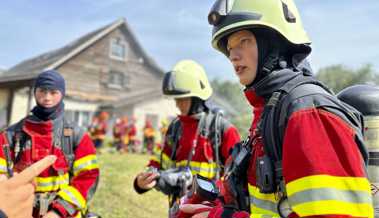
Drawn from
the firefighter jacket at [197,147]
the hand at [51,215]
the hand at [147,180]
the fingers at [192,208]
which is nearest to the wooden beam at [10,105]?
the firefighter jacket at [197,147]

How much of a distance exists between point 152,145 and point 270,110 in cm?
1805

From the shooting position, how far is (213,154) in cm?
358

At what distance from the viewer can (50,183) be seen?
10.5 ft

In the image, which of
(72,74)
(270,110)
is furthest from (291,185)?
Result: (72,74)

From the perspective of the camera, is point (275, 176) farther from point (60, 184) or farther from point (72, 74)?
point (72, 74)

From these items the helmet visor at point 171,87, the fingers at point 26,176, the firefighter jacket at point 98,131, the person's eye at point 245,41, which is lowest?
the firefighter jacket at point 98,131

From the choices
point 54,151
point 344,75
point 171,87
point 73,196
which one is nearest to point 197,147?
point 171,87

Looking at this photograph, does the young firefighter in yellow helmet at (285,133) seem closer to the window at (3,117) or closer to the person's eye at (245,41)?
the person's eye at (245,41)

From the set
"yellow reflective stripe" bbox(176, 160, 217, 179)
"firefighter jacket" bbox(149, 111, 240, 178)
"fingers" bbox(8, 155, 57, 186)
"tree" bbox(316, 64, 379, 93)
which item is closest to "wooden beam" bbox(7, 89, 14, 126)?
"firefighter jacket" bbox(149, 111, 240, 178)

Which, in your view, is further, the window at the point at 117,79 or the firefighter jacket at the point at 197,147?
the window at the point at 117,79

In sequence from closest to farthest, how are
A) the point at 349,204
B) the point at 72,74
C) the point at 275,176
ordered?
the point at 349,204
the point at 275,176
the point at 72,74

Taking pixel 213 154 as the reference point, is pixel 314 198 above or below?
above

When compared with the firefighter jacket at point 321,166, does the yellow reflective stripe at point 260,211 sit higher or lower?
lower

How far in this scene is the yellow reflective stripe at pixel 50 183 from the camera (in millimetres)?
3168
